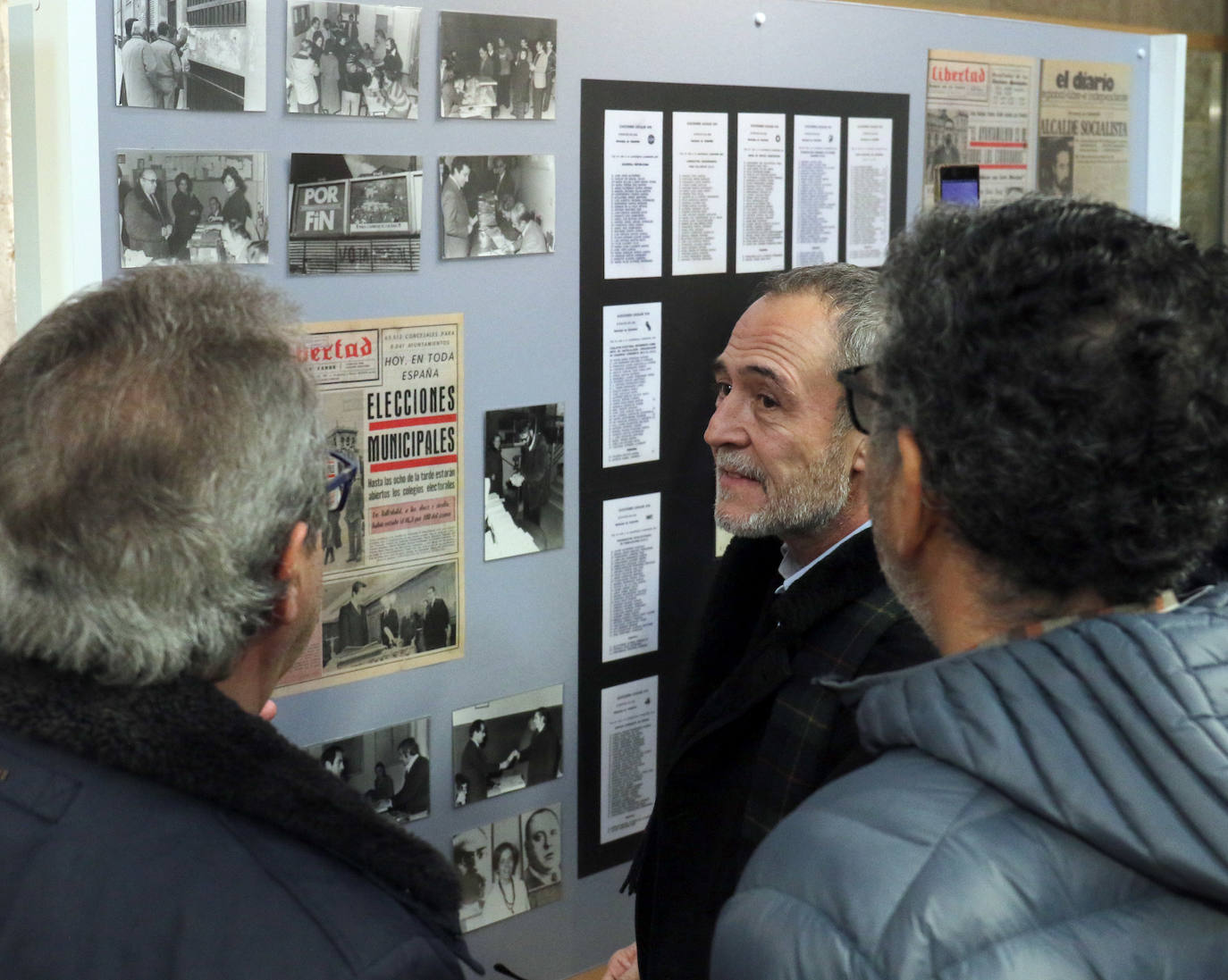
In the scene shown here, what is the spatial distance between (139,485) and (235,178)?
0.92 meters

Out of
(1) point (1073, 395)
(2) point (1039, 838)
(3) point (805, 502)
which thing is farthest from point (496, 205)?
(2) point (1039, 838)

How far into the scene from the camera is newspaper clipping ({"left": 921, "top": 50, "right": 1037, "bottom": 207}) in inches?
105

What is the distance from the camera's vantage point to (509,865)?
2221 millimetres

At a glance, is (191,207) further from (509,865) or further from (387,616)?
(509,865)

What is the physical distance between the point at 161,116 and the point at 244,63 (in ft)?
0.43

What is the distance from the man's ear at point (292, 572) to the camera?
102 centimetres

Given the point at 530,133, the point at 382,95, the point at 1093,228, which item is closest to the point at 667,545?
the point at 530,133

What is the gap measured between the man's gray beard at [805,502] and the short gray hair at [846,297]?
14 centimetres

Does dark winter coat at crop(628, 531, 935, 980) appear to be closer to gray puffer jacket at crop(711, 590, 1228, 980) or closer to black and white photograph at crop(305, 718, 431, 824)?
black and white photograph at crop(305, 718, 431, 824)

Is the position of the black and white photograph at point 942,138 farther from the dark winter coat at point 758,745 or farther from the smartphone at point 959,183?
the dark winter coat at point 758,745

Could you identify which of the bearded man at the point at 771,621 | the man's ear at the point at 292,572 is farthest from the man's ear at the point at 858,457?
the man's ear at the point at 292,572

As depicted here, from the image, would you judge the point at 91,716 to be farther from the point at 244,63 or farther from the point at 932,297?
the point at 244,63

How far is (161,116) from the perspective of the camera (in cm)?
167

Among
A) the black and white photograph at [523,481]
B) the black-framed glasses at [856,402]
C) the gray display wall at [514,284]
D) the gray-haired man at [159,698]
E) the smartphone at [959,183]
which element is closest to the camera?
the gray-haired man at [159,698]
